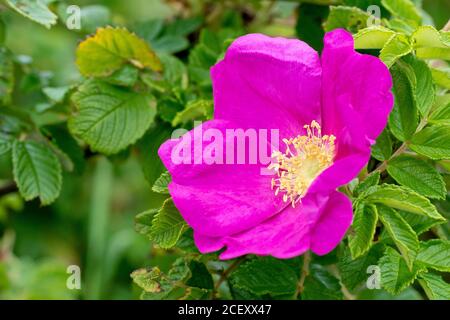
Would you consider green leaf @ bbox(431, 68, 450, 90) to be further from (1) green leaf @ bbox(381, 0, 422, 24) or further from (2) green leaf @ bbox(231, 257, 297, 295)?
(2) green leaf @ bbox(231, 257, 297, 295)

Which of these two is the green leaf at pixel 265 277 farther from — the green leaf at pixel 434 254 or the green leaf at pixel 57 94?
the green leaf at pixel 57 94

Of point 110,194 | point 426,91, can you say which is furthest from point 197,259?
point 110,194

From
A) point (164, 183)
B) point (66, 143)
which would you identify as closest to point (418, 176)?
point (164, 183)

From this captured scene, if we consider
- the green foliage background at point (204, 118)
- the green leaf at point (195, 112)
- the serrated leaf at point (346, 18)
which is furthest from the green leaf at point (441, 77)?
the green leaf at point (195, 112)

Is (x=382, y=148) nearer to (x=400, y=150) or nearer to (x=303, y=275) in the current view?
(x=400, y=150)

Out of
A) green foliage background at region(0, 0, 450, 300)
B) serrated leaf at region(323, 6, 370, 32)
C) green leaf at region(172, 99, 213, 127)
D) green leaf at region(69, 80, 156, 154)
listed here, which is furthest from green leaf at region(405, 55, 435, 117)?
green leaf at region(69, 80, 156, 154)
